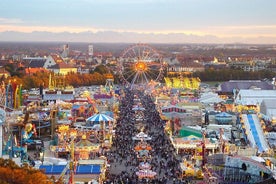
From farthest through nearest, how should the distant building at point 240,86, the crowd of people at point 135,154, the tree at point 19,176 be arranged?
the distant building at point 240,86, the crowd of people at point 135,154, the tree at point 19,176

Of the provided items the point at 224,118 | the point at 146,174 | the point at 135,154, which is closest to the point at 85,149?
the point at 135,154

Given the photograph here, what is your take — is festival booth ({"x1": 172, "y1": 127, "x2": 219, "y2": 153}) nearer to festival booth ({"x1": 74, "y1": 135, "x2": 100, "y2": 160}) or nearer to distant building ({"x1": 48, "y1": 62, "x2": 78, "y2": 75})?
festival booth ({"x1": 74, "y1": 135, "x2": 100, "y2": 160})

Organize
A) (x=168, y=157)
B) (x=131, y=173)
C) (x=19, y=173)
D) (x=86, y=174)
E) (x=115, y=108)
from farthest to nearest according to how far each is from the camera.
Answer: (x=115, y=108) → (x=168, y=157) → (x=131, y=173) → (x=86, y=174) → (x=19, y=173)

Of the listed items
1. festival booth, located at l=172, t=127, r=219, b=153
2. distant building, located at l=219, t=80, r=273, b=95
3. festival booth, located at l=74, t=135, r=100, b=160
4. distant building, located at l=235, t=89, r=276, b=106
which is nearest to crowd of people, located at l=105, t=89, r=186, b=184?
festival booth, located at l=172, t=127, r=219, b=153

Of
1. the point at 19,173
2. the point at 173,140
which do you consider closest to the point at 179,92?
the point at 173,140

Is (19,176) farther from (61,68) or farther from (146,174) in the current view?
(61,68)

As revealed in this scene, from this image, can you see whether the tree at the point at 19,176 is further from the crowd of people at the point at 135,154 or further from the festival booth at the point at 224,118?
the festival booth at the point at 224,118

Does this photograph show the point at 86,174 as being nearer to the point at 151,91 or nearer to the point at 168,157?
the point at 168,157

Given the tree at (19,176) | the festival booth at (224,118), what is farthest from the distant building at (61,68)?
the tree at (19,176)
